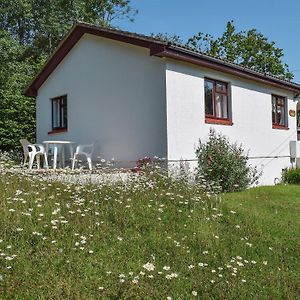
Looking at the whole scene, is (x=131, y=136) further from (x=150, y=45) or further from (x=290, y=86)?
(x=290, y=86)

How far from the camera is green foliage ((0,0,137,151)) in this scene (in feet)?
60.0

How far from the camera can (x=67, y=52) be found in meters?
15.0

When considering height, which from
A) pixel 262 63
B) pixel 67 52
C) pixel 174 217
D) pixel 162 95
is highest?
pixel 262 63

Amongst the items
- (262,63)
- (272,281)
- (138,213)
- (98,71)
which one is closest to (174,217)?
(138,213)

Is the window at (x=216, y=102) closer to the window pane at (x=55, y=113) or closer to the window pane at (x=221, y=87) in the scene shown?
the window pane at (x=221, y=87)

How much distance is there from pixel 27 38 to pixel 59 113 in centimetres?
1825

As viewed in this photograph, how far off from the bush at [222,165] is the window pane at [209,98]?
1258 mm

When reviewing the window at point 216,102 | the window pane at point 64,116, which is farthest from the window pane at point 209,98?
the window pane at point 64,116

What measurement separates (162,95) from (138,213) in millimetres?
5245

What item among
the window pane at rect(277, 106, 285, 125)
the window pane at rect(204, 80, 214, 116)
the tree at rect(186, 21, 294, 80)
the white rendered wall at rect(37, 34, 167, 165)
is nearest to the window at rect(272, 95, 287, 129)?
the window pane at rect(277, 106, 285, 125)

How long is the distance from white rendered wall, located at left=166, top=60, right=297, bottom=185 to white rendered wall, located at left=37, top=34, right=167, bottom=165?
380mm

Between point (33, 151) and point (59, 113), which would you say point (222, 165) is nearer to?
point (33, 151)

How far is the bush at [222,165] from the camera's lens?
432 inches

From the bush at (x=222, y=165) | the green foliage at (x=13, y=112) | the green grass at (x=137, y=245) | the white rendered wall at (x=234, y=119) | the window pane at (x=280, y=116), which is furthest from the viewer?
the green foliage at (x=13, y=112)
